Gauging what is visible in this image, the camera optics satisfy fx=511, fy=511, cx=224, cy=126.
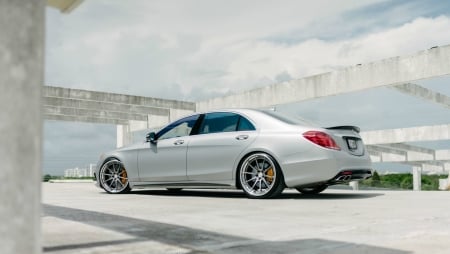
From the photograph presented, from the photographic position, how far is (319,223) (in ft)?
13.1

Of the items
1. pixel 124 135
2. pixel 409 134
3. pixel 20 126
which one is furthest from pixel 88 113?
pixel 20 126

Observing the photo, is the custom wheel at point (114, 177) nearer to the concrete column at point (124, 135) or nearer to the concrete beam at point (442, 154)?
the concrete column at point (124, 135)

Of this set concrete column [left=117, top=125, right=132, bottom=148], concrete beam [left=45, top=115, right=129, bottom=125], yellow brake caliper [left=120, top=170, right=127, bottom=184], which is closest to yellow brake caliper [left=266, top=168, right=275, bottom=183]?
yellow brake caliper [left=120, top=170, right=127, bottom=184]

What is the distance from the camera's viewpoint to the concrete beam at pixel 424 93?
55.4 ft

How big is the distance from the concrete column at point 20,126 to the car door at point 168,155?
21.1 feet

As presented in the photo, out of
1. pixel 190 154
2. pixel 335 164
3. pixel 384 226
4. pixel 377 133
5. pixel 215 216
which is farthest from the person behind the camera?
pixel 377 133

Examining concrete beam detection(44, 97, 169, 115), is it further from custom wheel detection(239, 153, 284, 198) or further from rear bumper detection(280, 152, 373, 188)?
rear bumper detection(280, 152, 373, 188)

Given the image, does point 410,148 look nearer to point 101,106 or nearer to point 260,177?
point 101,106

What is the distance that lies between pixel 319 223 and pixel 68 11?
2.46 meters

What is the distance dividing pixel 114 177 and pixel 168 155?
1282mm

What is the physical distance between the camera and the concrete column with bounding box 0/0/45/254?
1.19 m

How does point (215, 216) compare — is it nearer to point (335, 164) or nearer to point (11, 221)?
point (335, 164)

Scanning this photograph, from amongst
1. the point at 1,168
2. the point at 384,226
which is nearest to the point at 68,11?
the point at 1,168

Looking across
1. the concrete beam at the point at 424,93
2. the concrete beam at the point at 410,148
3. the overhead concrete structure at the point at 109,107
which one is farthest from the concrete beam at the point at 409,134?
the overhead concrete structure at the point at 109,107
